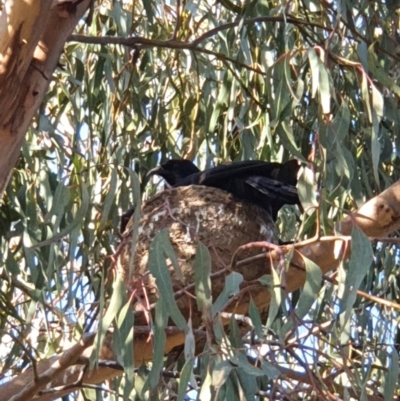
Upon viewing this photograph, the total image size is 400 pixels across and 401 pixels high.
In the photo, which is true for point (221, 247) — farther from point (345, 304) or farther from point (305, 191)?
point (345, 304)

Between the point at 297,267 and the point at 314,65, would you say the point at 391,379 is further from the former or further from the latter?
the point at 314,65

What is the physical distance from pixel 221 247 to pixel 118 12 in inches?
23.8

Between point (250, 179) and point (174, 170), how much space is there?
42 cm

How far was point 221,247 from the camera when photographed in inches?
83.7

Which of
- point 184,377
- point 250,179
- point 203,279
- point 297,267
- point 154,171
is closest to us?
point 184,377

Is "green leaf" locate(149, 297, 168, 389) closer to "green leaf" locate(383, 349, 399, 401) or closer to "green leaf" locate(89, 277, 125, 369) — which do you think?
"green leaf" locate(89, 277, 125, 369)

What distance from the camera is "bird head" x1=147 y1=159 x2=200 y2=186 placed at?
2.50 m

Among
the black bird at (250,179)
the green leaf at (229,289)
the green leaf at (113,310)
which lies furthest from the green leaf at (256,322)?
the black bird at (250,179)

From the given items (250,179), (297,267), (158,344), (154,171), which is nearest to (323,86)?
(297,267)

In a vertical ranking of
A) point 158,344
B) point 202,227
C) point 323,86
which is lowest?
point 158,344

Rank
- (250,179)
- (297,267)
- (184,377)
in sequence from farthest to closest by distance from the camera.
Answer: (250,179) < (297,267) < (184,377)

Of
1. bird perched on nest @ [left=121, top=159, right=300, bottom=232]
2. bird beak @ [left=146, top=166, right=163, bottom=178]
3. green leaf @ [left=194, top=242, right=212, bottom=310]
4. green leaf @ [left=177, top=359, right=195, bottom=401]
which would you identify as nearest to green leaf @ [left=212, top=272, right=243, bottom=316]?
green leaf @ [left=194, top=242, right=212, bottom=310]

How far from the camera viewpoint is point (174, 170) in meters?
2.53

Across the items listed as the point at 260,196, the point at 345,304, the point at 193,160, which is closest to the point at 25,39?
the point at 345,304
